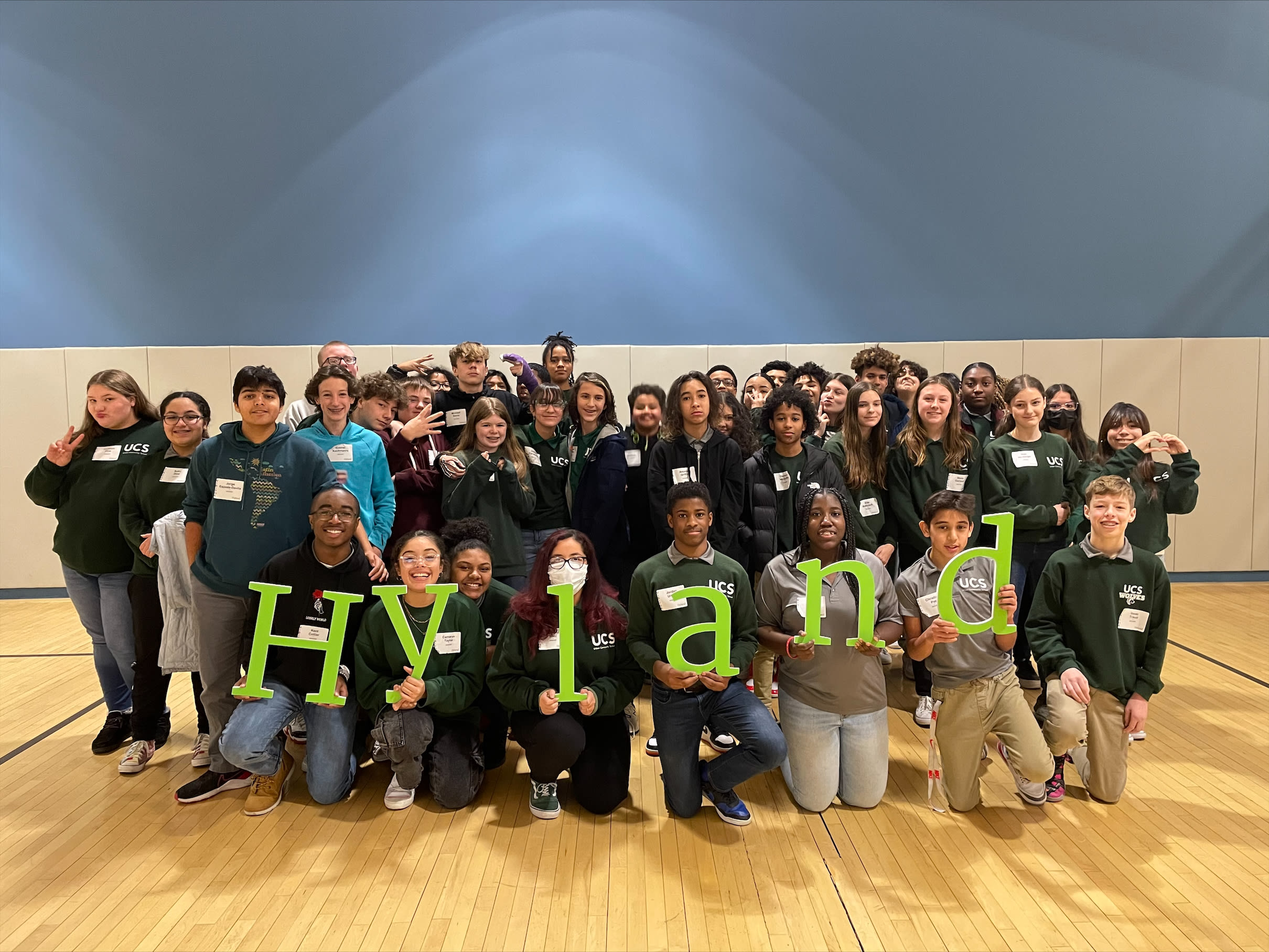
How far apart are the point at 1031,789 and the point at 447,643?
2536mm

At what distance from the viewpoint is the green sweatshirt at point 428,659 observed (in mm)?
3398

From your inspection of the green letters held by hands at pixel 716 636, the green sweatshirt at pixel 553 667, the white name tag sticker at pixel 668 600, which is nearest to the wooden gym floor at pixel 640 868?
the green sweatshirt at pixel 553 667

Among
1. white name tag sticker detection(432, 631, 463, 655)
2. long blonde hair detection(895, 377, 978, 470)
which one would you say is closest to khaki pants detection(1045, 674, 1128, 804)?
long blonde hair detection(895, 377, 978, 470)

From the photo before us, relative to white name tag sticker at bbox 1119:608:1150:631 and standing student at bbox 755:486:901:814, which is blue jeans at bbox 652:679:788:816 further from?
white name tag sticker at bbox 1119:608:1150:631

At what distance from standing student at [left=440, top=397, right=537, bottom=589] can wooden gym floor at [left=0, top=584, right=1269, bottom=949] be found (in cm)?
101

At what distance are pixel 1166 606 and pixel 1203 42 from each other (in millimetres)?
6647

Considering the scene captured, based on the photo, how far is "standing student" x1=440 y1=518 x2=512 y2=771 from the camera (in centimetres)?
361

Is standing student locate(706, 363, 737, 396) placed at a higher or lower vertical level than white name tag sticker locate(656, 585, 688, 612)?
higher

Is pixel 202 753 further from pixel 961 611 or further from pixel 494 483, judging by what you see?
pixel 961 611

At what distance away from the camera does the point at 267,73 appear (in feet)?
23.7

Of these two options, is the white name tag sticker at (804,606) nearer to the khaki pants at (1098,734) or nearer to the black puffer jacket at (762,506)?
the black puffer jacket at (762,506)

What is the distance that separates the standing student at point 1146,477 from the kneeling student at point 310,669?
3.92 meters

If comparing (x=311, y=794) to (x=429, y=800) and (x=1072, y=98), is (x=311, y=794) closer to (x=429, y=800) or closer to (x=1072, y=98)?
(x=429, y=800)

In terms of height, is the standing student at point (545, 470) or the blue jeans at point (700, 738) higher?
the standing student at point (545, 470)
